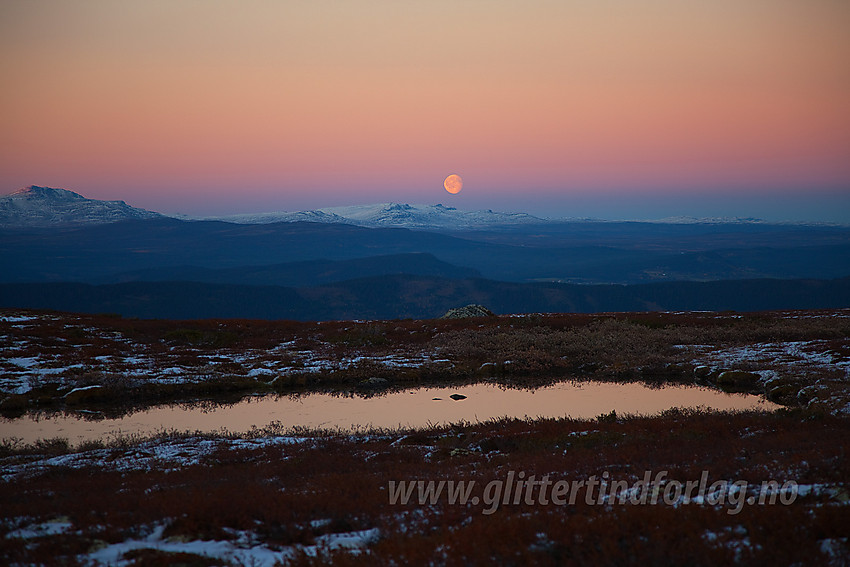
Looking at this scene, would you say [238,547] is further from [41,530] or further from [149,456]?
[149,456]

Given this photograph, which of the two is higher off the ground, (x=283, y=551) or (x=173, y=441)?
(x=283, y=551)

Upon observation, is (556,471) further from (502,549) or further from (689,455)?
(502,549)

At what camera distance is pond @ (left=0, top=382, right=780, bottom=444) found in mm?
25438

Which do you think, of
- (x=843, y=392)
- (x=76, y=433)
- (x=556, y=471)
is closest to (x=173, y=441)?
(x=76, y=433)

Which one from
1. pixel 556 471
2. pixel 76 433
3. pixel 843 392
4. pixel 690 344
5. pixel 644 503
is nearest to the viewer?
pixel 644 503

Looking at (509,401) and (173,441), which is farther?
(509,401)

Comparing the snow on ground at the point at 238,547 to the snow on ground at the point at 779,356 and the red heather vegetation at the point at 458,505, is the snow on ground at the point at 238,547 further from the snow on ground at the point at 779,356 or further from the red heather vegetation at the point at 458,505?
the snow on ground at the point at 779,356

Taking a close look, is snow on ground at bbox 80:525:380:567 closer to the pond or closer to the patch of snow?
the patch of snow

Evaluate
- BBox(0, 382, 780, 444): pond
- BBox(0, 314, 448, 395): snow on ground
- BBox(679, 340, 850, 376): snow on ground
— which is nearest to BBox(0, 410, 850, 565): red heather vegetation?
BBox(0, 382, 780, 444): pond

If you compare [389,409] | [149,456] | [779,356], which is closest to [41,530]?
[149,456]

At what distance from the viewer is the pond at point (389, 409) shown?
2544 centimetres

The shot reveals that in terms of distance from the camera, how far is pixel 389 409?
1139 inches

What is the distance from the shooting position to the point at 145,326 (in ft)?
178

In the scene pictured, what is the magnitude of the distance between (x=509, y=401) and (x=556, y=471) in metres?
16.8
